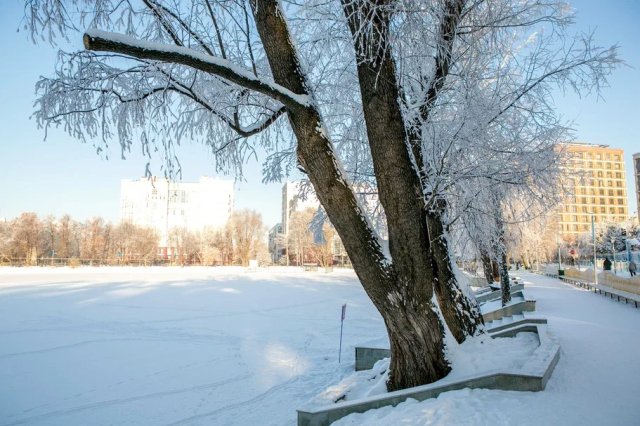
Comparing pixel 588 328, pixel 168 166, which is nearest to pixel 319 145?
pixel 168 166

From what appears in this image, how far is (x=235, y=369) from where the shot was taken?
31.1 feet

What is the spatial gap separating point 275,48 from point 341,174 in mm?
1549

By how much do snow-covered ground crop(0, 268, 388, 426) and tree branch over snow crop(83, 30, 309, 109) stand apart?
5.08 metres

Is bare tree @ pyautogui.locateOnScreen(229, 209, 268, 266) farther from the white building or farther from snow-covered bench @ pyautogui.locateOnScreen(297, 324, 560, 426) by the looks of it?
snow-covered bench @ pyautogui.locateOnScreen(297, 324, 560, 426)

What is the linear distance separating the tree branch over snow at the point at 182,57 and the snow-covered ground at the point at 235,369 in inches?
140

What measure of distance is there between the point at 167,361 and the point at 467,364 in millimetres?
7771

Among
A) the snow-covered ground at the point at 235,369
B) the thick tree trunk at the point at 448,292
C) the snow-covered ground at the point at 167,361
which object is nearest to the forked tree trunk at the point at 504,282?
the snow-covered ground at the point at 235,369

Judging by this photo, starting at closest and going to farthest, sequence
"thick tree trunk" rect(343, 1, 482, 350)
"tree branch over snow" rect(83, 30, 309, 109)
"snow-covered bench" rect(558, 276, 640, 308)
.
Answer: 1. "tree branch over snow" rect(83, 30, 309, 109)
2. "thick tree trunk" rect(343, 1, 482, 350)
3. "snow-covered bench" rect(558, 276, 640, 308)

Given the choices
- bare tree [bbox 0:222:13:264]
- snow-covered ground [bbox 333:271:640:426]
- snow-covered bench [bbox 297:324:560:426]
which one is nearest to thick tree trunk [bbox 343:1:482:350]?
snow-covered bench [bbox 297:324:560:426]

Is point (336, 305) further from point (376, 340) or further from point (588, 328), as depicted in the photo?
point (588, 328)

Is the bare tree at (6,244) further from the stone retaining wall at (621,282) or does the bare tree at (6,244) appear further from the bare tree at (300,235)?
the stone retaining wall at (621,282)

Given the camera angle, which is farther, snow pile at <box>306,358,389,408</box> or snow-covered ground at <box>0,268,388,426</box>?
snow-covered ground at <box>0,268,388,426</box>

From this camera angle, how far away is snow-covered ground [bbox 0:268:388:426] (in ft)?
23.1

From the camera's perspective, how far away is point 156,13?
13.4ft
